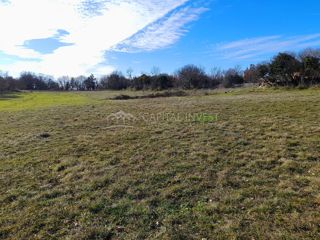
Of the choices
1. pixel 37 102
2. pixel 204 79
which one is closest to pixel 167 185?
pixel 37 102

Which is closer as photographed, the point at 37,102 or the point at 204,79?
the point at 37,102

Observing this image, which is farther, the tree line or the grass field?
the tree line

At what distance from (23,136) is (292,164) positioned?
9.73 metres

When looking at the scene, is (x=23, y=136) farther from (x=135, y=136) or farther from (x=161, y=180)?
(x=161, y=180)

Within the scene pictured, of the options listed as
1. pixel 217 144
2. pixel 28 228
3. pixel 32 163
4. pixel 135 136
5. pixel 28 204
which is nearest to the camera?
pixel 28 228

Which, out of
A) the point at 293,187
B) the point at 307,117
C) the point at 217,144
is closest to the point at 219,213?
the point at 293,187

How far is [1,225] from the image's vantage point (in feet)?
13.4

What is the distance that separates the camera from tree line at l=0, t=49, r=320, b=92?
96.8 ft

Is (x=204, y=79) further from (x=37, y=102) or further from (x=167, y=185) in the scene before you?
(x=167, y=185)

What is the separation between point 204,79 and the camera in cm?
5641

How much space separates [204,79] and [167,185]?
52958 mm

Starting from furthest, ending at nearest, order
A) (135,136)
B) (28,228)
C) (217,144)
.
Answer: (135,136) → (217,144) → (28,228)

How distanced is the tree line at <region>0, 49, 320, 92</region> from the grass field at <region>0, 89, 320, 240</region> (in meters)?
23.1

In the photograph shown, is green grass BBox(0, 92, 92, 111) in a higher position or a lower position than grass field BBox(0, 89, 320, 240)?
higher
